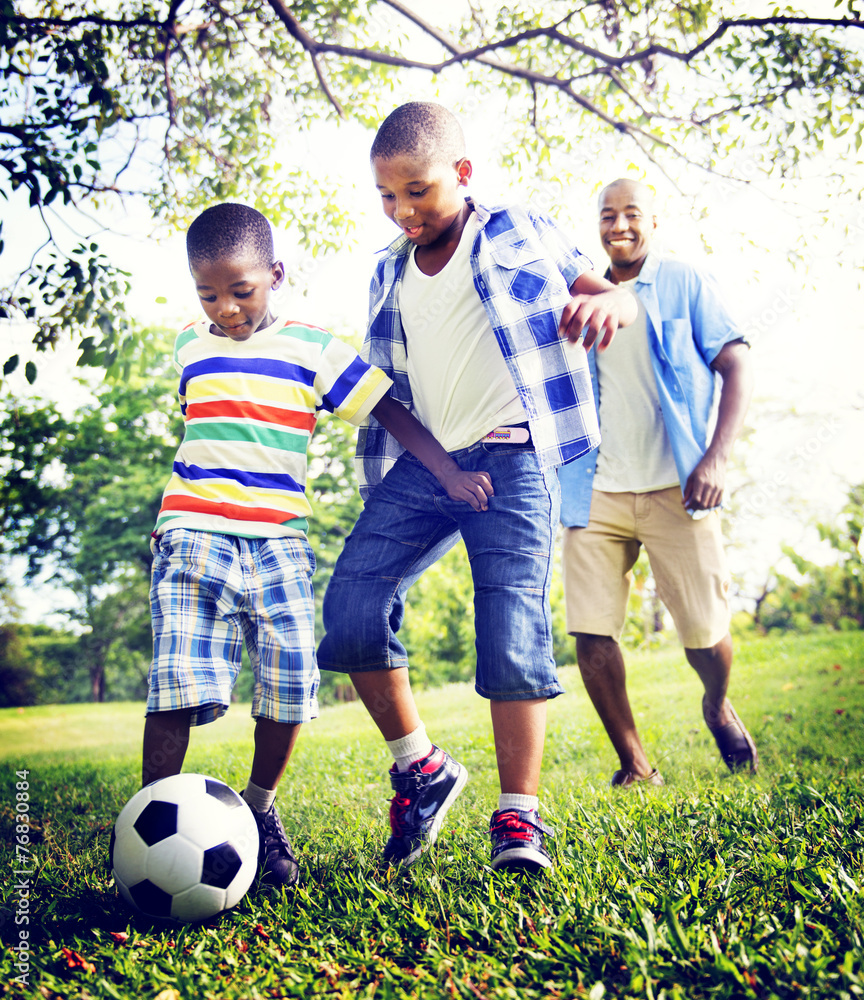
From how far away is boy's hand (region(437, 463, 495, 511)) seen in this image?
8.23 feet

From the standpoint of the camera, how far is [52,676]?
1981 cm

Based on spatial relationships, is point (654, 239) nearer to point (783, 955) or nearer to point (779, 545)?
point (783, 955)

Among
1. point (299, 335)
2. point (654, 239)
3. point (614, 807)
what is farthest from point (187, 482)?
point (654, 239)

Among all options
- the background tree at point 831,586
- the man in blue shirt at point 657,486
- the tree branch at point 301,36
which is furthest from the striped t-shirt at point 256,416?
the background tree at point 831,586

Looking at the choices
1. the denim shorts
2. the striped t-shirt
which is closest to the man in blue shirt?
the denim shorts

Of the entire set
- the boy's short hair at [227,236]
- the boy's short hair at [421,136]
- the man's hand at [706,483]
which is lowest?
the man's hand at [706,483]

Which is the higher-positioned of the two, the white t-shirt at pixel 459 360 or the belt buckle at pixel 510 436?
the white t-shirt at pixel 459 360

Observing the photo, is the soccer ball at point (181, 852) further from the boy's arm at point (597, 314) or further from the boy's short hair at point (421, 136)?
the boy's short hair at point (421, 136)

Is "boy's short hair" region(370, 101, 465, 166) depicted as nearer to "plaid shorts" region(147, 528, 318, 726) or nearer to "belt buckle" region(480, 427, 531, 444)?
"belt buckle" region(480, 427, 531, 444)

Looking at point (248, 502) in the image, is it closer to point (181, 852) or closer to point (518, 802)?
point (181, 852)

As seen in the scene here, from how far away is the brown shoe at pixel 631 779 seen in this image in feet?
11.4

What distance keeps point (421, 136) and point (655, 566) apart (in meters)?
2.19

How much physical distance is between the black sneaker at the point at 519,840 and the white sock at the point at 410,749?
0.39 meters

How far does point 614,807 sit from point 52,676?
20.2m
